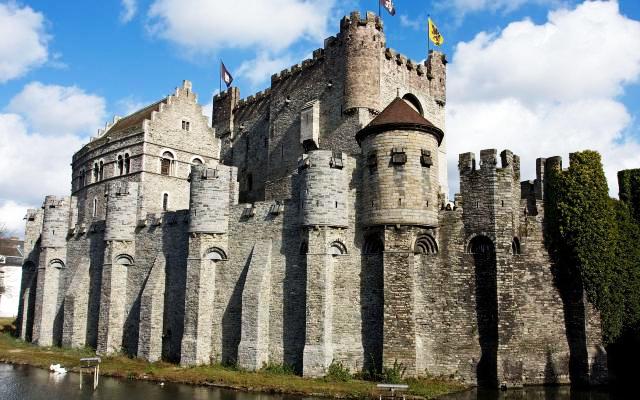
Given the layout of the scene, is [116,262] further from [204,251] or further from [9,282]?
[9,282]

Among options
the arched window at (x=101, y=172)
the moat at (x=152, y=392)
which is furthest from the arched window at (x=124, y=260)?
the arched window at (x=101, y=172)

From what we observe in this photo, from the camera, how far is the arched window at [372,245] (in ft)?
88.4

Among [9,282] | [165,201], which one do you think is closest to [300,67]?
[165,201]

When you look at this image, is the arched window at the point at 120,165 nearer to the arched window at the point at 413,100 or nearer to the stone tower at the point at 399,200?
the arched window at the point at 413,100

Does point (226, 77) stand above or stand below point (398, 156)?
above

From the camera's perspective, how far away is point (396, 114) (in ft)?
89.0

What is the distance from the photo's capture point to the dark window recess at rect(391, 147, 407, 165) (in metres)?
26.3

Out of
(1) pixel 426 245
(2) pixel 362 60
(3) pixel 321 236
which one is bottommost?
(1) pixel 426 245

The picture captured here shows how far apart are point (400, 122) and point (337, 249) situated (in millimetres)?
6528

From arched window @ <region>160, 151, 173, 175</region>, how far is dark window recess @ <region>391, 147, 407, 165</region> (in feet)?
71.5

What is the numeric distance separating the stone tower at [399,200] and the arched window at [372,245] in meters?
0.53

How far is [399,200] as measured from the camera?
26.2 metres

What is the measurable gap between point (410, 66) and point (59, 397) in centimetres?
2665

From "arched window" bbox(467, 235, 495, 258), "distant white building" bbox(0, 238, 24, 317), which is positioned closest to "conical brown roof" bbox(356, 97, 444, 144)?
"arched window" bbox(467, 235, 495, 258)
